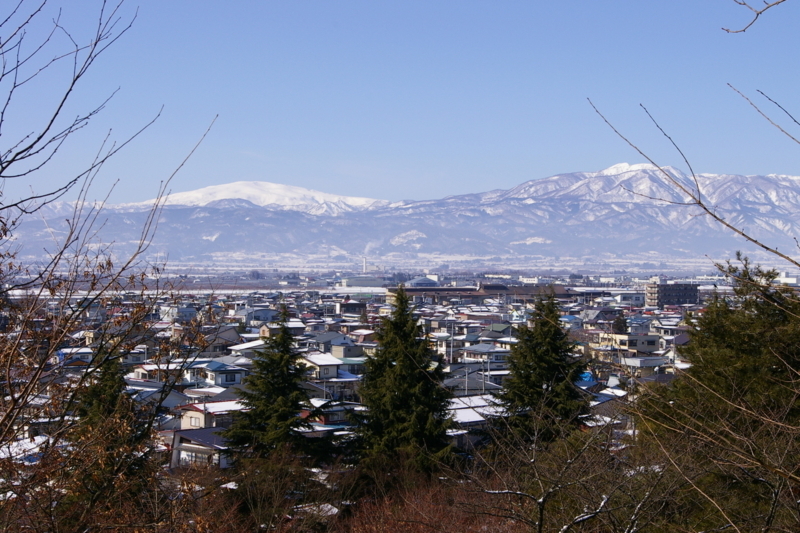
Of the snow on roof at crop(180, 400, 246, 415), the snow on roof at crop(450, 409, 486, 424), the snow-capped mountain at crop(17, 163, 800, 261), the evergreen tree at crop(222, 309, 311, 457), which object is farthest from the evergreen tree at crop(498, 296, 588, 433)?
the snow-capped mountain at crop(17, 163, 800, 261)

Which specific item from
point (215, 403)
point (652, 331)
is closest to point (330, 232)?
point (652, 331)

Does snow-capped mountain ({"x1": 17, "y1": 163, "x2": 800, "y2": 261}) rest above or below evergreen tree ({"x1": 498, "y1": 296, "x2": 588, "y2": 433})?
above

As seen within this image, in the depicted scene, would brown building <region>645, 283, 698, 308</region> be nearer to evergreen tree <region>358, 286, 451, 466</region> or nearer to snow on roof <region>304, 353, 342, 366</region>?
snow on roof <region>304, 353, 342, 366</region>

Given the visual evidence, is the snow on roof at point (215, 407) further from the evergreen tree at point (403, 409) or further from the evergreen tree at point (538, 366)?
the evergreen tree at point (538, 366)

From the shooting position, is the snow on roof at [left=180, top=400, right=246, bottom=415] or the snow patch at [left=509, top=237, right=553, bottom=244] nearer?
the snow on roof at [left=180, top=400, right=246, bottom=415]

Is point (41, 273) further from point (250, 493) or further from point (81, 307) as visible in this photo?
point (250, 493)

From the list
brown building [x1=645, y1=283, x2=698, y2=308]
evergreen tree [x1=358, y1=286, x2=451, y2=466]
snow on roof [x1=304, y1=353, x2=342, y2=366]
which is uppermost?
evergreen tree [x1=358, y1=286, x2=451, y2=466]
